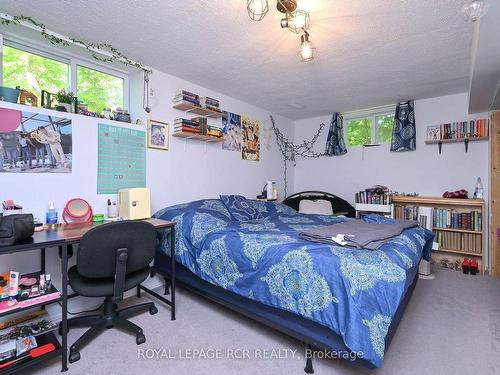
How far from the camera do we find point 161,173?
117 inches

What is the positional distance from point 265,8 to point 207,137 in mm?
1743

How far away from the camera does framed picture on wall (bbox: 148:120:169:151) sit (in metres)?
2.84

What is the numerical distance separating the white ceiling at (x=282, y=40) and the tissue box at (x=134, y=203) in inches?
51.2

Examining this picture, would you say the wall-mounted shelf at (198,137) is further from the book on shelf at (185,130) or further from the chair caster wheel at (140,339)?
the chair caster wheel at (140,339)

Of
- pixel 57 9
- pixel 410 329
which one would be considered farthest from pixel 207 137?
pixel 410 329

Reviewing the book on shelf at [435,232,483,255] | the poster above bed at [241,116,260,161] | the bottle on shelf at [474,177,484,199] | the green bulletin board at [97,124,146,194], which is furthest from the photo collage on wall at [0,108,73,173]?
the bottle on shelf at [474,177,484,199]

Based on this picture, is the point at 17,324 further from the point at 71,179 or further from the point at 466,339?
the point at 466,339

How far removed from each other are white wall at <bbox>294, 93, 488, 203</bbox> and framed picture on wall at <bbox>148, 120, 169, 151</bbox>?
2.80 meters

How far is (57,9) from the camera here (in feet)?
6.22

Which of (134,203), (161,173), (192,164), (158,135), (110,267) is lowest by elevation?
(110,267)

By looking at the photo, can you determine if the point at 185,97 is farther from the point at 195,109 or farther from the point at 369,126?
the point at 369,126

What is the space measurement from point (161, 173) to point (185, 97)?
2.88 feet

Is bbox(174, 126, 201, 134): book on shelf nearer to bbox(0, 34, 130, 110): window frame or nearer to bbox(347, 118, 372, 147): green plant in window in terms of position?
bbox(0, 34, 130, 110): window frame

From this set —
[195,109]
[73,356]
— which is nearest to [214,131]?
[195,109]
